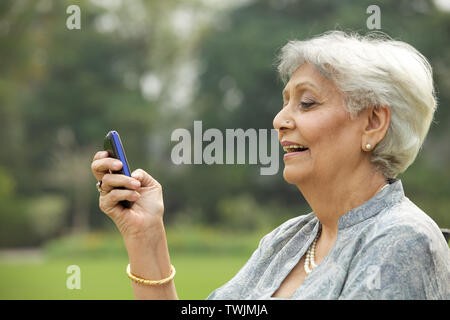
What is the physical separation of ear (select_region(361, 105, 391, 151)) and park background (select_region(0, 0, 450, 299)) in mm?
13123

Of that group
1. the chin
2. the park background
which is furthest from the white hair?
the park background

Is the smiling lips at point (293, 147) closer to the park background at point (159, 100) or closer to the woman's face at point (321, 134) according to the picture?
the woman's face at point (321, 134)

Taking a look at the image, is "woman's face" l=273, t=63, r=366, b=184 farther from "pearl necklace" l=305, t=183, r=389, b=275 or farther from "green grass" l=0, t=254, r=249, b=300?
"green grass" l=0, t=254, r=249, b=300

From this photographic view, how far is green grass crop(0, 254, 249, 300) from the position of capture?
28.6ft

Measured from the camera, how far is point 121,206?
1.87m

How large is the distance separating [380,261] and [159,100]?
56.5 ft

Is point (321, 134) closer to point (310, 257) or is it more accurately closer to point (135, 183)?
point (310, 257)

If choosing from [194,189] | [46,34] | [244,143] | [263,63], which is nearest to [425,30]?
[263,63]

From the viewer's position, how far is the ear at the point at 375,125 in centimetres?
183

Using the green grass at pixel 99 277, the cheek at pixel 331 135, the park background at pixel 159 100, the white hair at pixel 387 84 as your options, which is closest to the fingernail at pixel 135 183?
the cheek at pixel 331 135

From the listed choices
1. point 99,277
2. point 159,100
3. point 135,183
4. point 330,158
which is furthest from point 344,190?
point 159,100
